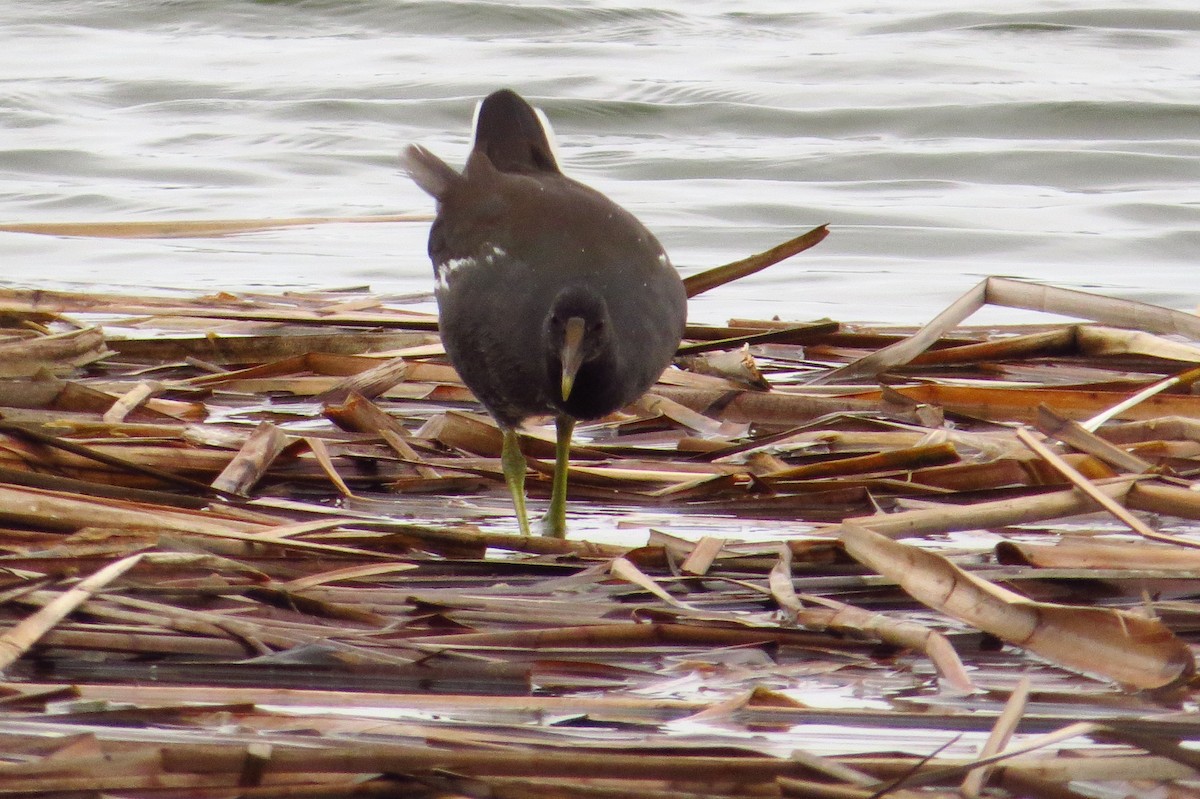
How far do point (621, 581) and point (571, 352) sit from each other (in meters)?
1.02

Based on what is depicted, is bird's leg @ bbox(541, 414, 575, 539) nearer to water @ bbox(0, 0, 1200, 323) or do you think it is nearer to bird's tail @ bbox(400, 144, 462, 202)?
bird's tail @ bbox(400, 144, 462, 202)

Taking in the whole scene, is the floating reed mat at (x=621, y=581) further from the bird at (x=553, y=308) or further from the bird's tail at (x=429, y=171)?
the bird's tail at (x=429, y=171)

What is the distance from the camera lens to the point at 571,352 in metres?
3.90

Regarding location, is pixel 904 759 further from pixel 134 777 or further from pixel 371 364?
pixel 371 364

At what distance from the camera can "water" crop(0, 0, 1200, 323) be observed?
7680 mm

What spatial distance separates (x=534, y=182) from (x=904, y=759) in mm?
2747

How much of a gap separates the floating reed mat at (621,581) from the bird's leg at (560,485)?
0.05 meters

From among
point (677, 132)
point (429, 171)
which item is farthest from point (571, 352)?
point (677, 132)

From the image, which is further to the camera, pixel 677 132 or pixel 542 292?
pixel 677 132

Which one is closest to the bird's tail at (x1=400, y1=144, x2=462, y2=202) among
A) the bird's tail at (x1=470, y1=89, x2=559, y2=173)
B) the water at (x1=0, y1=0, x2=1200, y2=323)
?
the bird's tail at (x1=470, y1=89, x2=559, y2=173)

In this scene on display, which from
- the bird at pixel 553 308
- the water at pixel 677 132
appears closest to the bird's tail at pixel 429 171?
the bird at pixel 553 308

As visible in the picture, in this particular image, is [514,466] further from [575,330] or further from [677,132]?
[677,132]

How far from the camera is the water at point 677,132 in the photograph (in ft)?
25.2

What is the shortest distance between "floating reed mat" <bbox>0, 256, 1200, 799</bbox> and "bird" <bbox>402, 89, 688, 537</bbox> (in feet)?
0.50
